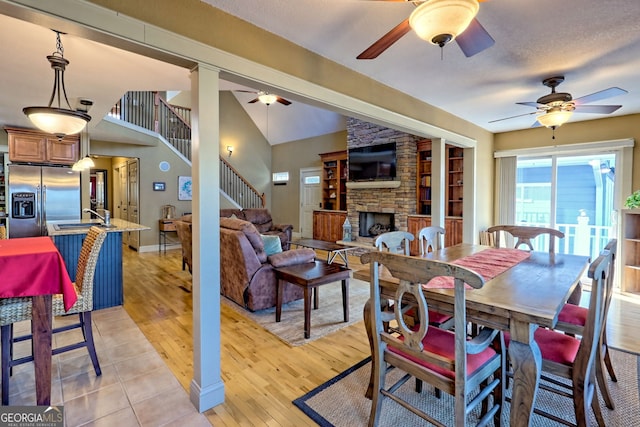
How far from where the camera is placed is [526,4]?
205cm

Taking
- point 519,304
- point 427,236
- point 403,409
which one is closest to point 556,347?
point 519,304

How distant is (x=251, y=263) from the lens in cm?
348

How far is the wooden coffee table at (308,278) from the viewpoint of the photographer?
3045 millimetres

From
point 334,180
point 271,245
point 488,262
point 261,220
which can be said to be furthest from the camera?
point 334,180

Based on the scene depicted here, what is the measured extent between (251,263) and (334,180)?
18.5 ft

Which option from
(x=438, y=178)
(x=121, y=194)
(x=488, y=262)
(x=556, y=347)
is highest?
(x=438, y=178)

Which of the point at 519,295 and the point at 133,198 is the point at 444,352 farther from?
the point at 133,198

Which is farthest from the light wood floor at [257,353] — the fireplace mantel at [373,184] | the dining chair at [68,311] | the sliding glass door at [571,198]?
the fireplace mantel at [373,184]

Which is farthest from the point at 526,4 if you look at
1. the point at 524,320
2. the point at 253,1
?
the point at 524,320

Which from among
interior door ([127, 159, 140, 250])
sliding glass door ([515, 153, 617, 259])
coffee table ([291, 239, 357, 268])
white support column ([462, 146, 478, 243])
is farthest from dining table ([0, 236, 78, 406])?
sliding glass door ([515, 153, 617, 259])

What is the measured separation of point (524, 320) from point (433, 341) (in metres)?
0.49

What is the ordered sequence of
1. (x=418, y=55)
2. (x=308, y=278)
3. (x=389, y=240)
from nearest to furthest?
(x=389, y=240), (x=418, y=55), (x=308, y=278)

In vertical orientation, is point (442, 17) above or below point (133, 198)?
above

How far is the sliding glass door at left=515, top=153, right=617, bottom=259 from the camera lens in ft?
16.3
